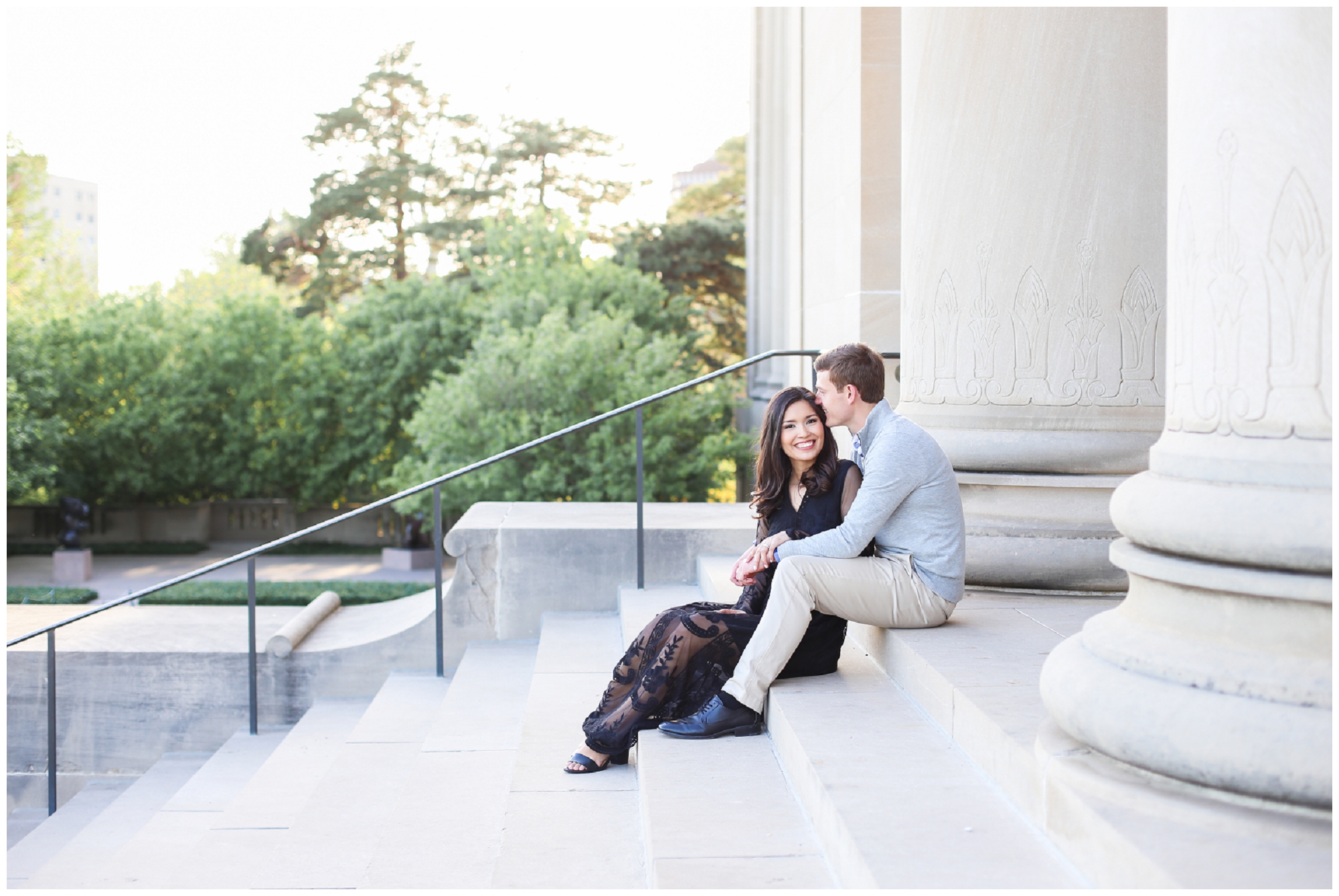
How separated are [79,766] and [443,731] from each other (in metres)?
4.03

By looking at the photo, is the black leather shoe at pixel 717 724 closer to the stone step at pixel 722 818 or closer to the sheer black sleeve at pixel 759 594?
the stone step at pixel 722 818

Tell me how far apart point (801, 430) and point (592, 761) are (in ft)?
4.87

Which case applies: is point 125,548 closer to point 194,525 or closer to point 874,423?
point 194,525

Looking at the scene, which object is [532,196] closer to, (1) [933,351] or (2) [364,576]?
(2) [364,576]

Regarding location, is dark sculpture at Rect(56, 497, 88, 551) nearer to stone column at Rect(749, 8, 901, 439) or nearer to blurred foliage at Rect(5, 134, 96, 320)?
blurred foliage at Rect(5, 134, 96, 320)

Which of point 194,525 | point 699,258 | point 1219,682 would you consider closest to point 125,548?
point 194,525

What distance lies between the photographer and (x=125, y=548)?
3005 cm

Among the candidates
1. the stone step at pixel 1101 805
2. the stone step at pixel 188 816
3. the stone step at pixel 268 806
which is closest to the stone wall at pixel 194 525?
the stone step at pixel 188 816

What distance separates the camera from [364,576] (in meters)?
26.8

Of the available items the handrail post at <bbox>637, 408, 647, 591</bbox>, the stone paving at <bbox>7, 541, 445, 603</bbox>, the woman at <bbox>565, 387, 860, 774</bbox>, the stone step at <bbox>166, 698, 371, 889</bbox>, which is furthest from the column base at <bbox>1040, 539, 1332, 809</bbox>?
the stone paving at <bbox>7, 541, 445, 603</bbox>

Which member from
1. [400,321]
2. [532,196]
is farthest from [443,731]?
[532,196]

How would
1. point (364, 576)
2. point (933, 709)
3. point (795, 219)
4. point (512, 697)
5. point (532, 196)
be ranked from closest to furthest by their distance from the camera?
point (933, 709)
point (512, 697)
point (795, 219)
point (364, 576)
point (532, 196)

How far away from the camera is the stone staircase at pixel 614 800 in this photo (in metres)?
3.15

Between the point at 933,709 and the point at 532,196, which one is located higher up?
the point at 532,196
